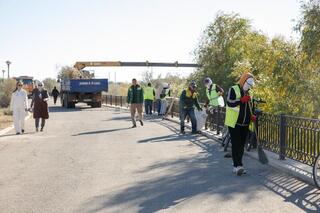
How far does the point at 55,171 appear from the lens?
9258 millimetres

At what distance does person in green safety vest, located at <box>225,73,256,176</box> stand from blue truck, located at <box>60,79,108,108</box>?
27.3 m

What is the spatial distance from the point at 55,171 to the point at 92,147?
3664mm

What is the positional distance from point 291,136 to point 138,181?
3443 mm

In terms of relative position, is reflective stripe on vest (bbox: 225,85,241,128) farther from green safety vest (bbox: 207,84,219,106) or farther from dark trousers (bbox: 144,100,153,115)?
dark trousers (bbox: 144,100,153,115)

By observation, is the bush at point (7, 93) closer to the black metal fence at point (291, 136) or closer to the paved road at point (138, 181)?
the paved road at point (138, 181)

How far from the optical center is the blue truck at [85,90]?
35.3m

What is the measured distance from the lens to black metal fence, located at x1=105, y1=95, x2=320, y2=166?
898 cm

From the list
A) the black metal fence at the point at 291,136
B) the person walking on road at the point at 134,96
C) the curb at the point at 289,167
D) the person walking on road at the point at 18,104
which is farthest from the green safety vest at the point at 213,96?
the person walking on road at the point at 18,104

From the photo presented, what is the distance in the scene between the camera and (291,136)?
984 cm

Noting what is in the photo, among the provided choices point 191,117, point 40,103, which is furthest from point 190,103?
point 40,103

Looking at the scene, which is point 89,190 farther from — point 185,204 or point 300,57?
point 300,57

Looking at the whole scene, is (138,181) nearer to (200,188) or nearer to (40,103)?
(200,188)

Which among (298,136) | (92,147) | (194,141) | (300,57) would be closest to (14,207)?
(298,136)

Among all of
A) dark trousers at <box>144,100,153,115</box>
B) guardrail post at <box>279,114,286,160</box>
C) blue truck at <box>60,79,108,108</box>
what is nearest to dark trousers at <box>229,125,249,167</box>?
guardrail post at <box>279,114,286,160</box>
